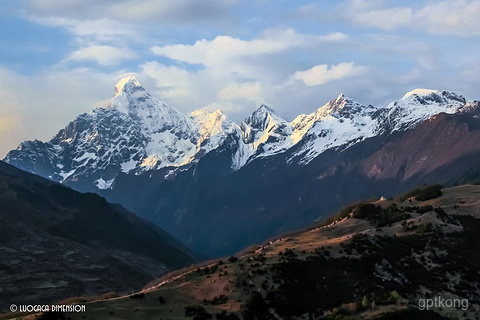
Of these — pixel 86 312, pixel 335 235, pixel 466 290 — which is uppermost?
pixel 335 235

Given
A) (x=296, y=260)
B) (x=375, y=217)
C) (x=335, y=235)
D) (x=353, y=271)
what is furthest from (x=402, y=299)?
(x=375, y=217)

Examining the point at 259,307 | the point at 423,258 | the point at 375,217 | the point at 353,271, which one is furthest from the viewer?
the point at 375,217

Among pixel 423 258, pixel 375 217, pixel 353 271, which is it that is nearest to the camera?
pixel 353 271

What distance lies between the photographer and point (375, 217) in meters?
168

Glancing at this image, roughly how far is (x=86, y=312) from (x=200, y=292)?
23.4 meters

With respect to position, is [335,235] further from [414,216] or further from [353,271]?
[353,271]

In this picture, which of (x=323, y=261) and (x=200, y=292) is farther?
(x=323, y=261)

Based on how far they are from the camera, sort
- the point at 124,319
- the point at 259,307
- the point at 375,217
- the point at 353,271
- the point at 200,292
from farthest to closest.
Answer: the point at 375,217, the point at 353,271, the point at 200,292, the point at 259,307, the point at 124,319

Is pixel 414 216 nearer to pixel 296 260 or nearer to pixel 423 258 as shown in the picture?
pixel 423 258

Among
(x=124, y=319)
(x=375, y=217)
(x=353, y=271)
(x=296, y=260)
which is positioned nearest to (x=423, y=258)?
(x=353, y=271)

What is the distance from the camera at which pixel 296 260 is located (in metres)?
116

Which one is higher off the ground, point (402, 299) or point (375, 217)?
point (375, 217)

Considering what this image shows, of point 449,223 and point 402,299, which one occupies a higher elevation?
point 449,223

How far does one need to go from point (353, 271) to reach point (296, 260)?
428 inches
